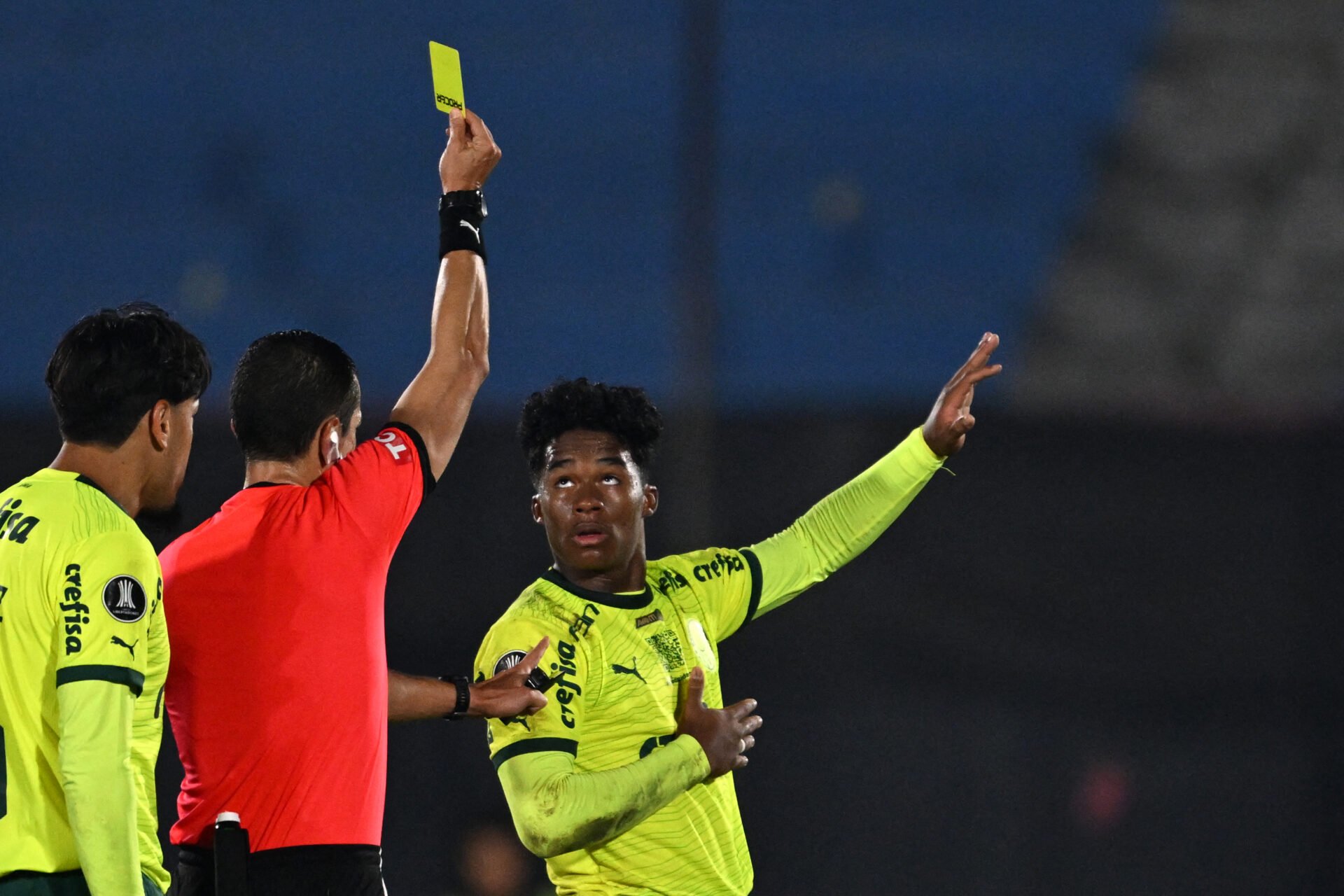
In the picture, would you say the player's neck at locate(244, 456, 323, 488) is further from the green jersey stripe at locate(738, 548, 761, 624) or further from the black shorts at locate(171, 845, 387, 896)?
the green jersey stripe at locate(738, 548, 761, 624)

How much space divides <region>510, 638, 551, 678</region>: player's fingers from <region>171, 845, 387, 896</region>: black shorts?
0.51 metres

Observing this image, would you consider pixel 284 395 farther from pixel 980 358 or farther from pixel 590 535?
pixel 980 358

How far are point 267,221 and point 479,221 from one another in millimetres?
5306

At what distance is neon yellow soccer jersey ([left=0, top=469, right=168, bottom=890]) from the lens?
261cm

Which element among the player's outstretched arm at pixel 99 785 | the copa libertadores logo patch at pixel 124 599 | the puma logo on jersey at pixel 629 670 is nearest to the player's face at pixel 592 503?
the puma logo on jersey at pixel 629 670

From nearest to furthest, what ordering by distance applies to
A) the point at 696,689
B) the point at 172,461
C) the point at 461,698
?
the point at 172,461 → the point at 461,698 → the point at 696,689

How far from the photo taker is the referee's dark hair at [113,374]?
9.16 feet

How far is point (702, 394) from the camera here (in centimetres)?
714

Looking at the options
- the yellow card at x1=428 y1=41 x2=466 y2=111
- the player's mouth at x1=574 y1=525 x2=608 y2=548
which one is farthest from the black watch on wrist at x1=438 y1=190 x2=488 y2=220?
the player's mouth at x1=574 y1=525 x2=608 y2=548

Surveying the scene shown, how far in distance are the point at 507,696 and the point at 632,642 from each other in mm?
430

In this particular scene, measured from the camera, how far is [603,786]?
3.31 m

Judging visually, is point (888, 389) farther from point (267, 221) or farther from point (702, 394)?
point (267, 221)

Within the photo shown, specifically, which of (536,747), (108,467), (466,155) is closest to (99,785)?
(108,467)

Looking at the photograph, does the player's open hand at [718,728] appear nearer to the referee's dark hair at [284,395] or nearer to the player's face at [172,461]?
the referee's dark hair at [284,395]
